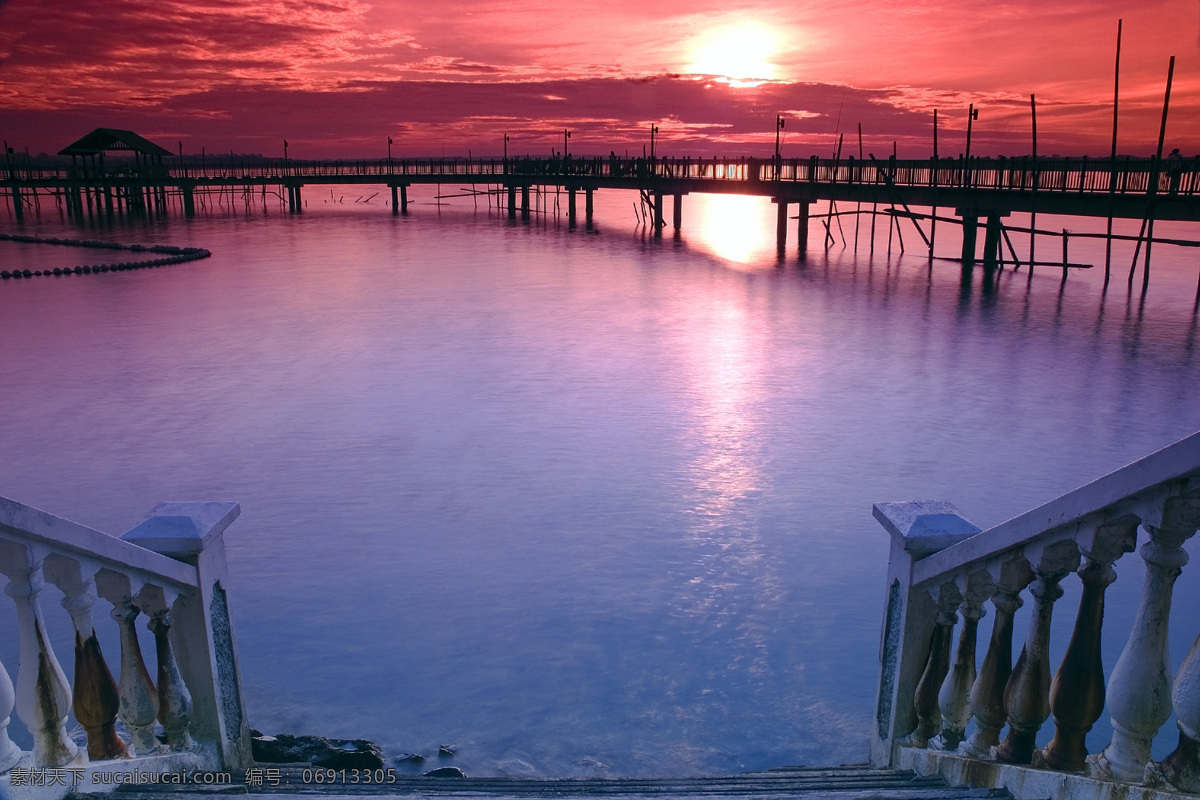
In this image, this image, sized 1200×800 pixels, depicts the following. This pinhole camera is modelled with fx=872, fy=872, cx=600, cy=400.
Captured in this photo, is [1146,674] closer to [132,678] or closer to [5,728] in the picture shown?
[5,728]

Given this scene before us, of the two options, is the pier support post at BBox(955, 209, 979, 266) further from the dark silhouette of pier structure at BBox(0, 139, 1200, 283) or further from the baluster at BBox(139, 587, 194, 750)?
the baluster at BBox(139, 587, 194, 750)

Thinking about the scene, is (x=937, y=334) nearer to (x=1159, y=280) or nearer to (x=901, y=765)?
(x=1159, y=280)

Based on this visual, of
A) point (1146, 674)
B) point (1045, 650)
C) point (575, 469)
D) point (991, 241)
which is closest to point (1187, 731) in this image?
point (1146, 674)

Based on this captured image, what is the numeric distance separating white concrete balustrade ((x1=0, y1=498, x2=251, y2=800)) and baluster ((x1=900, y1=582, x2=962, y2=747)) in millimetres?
2727

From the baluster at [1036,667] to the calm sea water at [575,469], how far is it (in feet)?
5.76

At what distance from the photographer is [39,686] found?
2545 millimetres

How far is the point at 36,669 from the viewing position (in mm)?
2541

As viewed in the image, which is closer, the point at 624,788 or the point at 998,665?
the point at 998,665

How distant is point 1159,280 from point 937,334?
1426cm

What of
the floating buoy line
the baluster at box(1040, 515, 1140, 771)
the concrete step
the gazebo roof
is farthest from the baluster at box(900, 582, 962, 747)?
the gazebo roof

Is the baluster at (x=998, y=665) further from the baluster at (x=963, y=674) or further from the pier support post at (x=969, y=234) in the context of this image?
the pier support post at (x=969, y=234)

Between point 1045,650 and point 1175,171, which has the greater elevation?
point 1175,171

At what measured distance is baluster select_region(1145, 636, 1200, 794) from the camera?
1.95m

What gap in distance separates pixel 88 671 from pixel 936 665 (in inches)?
114
